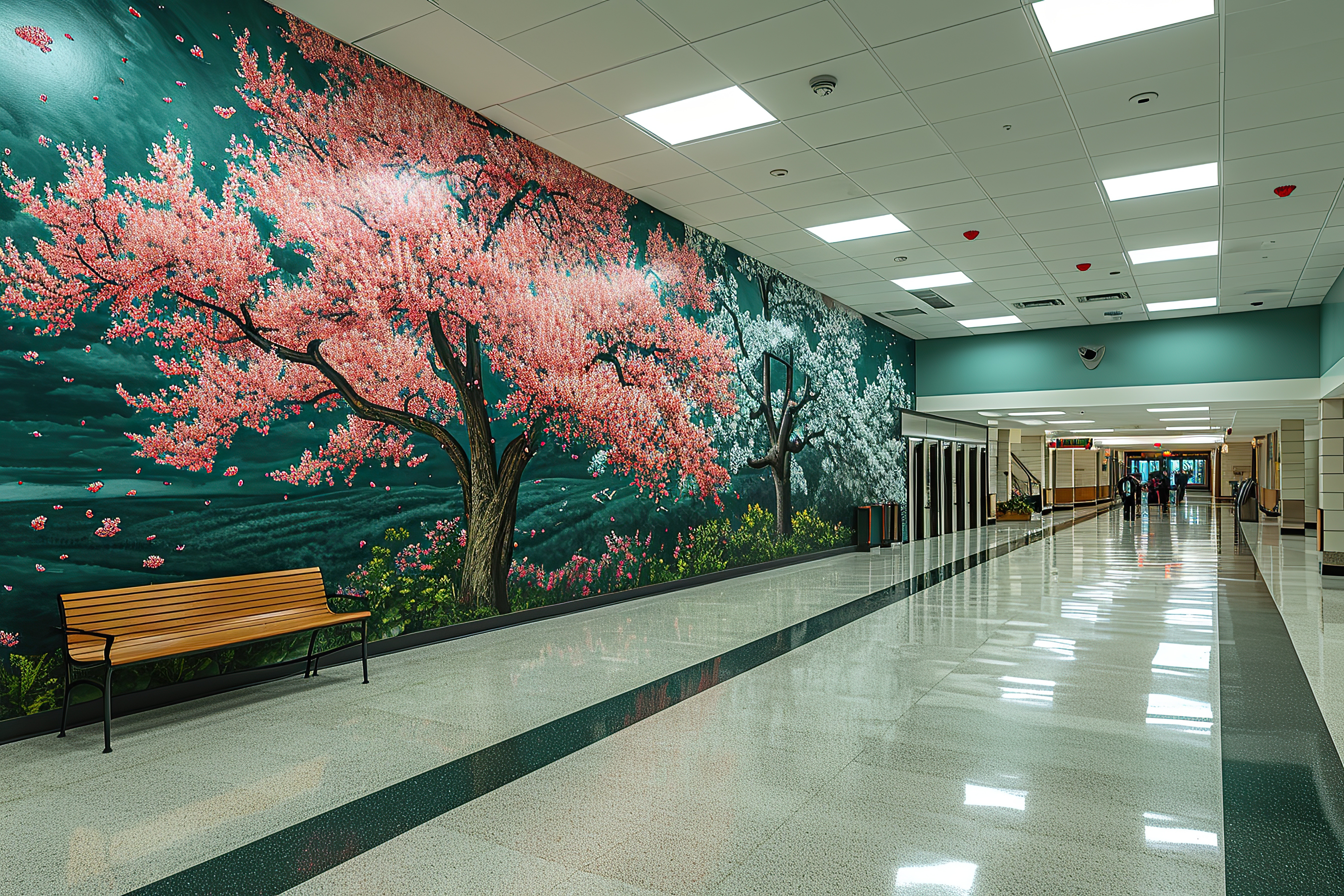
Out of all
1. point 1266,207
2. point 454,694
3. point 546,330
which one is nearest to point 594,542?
point 546,330

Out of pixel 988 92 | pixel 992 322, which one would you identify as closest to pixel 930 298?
pixel 992 322

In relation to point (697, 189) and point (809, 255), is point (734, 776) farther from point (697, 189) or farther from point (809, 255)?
point (809, 255)

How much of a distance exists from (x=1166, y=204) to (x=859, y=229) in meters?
3.02

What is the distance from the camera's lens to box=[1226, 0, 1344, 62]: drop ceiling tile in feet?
15.1

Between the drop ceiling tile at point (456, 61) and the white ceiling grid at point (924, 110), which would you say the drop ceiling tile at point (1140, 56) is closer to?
the white ceiling grid at point (924, 110)

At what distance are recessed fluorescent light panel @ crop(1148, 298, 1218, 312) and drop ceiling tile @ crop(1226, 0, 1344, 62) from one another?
25.7 ft

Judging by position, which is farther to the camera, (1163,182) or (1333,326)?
(1333,326)

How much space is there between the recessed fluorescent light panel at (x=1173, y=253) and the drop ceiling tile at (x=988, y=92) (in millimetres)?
4760

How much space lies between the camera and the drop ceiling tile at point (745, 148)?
6477 mm

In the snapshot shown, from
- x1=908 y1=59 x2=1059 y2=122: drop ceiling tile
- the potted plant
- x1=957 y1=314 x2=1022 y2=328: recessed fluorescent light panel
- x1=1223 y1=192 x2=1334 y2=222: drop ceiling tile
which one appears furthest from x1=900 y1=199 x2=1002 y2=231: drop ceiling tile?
the potted plant

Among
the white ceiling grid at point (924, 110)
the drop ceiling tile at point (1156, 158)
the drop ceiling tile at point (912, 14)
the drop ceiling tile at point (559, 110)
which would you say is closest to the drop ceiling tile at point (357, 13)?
the white ceiling grid at point (924, 110)

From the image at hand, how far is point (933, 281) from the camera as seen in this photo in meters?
11.2

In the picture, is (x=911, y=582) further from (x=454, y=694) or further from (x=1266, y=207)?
(x=454, y=694)

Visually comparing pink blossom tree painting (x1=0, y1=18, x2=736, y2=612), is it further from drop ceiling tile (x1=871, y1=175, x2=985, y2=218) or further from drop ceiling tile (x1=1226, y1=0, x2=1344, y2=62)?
drop ceiling tile (x1=1226, y1=0, x2=1344, y2=62)
